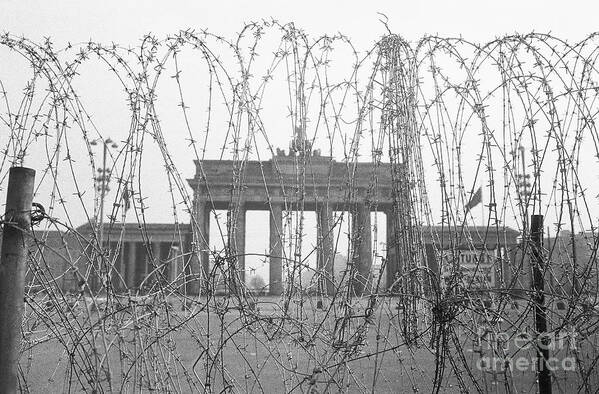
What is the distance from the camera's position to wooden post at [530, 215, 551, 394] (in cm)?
340

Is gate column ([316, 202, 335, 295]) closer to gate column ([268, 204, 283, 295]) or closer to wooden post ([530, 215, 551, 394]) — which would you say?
gate column ([268, 204, 283, 295])

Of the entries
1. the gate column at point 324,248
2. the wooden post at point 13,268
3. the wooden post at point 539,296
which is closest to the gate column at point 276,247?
the gate column at point 324,248

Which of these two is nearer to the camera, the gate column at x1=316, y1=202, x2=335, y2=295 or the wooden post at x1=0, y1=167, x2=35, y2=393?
the wooden post at x1=0, y1=167, x2=35, y2=393

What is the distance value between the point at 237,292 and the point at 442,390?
2.50m

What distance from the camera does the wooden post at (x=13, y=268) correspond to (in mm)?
2457

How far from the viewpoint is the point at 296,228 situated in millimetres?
4156

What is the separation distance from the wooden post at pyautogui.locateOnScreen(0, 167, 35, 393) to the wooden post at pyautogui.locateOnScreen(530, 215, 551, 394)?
2.58 m

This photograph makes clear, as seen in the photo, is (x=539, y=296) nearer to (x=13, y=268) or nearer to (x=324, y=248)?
(x=324, y=248)

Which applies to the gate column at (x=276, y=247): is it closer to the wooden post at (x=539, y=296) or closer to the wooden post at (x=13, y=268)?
the wooden post at (x=13, y=268)

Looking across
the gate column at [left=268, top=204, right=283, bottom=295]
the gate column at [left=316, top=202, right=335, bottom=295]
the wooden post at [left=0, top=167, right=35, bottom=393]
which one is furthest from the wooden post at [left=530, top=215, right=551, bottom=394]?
the wooden post at [left=0, top=167, right=35, bottom=393]

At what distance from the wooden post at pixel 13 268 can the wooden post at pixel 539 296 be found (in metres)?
2.58

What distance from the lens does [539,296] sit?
3465 millimetres

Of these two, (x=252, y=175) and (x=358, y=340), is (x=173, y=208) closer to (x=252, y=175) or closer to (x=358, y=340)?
(x=358, y=340)

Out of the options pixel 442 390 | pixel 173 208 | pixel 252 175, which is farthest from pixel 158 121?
pixel 252 175
